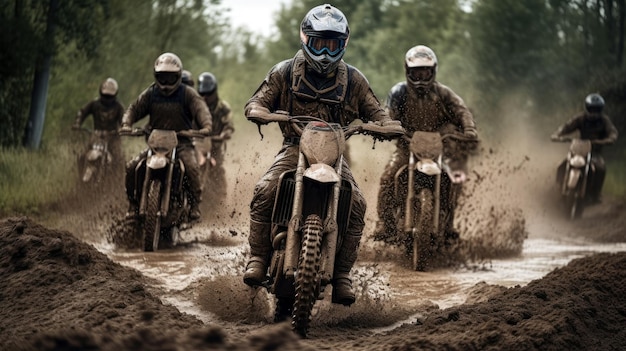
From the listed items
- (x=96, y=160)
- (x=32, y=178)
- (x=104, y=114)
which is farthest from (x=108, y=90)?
(x=32, y=178)

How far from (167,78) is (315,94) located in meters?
5.20

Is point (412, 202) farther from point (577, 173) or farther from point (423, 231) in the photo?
point (577, 173)

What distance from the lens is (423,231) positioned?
471 inches

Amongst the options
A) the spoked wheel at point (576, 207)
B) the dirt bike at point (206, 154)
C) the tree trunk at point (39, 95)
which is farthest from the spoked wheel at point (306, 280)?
the tree trunk at point (39, 95)

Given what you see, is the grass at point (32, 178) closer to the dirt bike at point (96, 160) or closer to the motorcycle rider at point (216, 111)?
the dirt bike at point (96, 160)

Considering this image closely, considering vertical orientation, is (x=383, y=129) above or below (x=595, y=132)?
below

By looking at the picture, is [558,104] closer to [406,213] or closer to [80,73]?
[80,73]

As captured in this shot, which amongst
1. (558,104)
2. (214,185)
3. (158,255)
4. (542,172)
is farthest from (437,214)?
(558,104)

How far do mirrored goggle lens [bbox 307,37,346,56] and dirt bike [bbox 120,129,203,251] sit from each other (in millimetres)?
4707

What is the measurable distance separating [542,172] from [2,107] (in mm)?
12925

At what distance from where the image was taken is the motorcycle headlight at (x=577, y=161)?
18188 mm

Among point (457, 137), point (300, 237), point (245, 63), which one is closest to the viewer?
point (300, 237)

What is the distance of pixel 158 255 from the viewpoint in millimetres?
12578

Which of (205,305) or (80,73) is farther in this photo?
(80,73)
